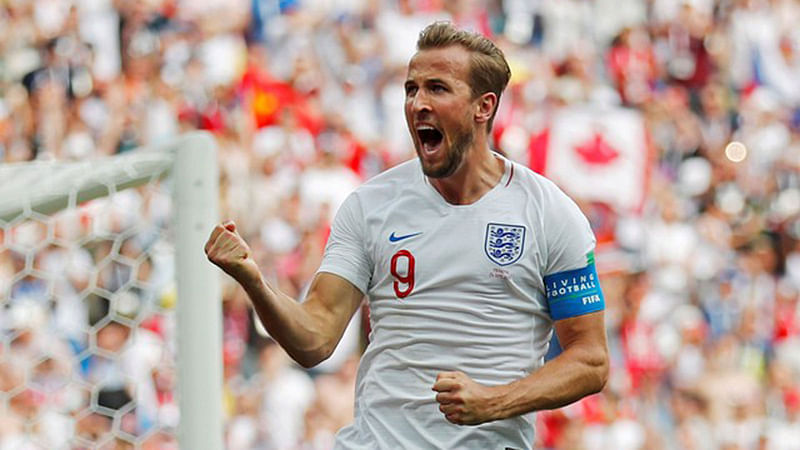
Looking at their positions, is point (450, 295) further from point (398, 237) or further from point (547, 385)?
point (547, 385)

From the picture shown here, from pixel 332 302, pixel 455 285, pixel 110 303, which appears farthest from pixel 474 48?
pixel 110 303

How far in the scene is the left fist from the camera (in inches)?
157

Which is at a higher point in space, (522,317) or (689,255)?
(522,317)

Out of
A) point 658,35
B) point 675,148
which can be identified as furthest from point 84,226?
point 658,35

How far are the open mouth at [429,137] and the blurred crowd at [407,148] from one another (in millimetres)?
3813

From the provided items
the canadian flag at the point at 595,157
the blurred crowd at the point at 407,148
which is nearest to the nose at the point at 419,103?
the blurred crowd at the point at 407,148

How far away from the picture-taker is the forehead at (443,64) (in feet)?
14.5

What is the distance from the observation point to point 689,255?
523 inches

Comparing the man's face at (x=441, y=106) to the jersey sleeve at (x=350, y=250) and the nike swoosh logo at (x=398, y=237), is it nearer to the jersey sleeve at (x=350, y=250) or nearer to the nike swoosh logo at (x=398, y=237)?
the nike swoosh logo at (x=398, y=237)

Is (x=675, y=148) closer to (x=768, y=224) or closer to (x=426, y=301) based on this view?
(x=768, y=224)

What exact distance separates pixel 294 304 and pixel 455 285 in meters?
0.50

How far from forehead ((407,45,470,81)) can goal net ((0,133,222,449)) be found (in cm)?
120

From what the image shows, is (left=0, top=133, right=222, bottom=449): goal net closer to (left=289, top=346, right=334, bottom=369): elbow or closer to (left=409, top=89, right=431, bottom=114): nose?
(left=289, top=346, right=334, bottom=369): elbow

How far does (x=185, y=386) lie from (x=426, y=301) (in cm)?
122
